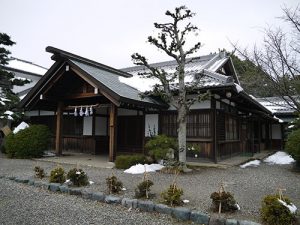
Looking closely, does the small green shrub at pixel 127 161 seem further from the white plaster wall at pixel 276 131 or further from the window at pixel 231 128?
the white plaster wall at pixel 276 131

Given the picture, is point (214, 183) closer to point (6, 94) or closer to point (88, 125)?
point (88, 125)

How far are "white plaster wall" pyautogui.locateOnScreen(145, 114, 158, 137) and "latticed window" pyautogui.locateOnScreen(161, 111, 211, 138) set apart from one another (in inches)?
15.0

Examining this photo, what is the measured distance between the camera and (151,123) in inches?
529

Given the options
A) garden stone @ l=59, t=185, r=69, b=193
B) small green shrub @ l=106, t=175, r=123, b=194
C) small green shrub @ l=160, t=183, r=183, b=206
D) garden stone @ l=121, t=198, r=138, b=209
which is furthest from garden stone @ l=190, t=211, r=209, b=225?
garden stone @ l=59, t=185, r=69, b=193

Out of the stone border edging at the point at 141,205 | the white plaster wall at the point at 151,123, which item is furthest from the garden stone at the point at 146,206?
the white plaster wall at the point at 151,123

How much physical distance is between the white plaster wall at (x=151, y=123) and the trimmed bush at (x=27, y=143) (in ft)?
16.6

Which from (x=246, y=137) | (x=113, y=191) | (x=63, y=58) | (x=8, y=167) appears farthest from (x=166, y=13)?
(x=246, y=137)

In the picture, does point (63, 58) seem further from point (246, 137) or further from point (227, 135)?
point (246, 137)

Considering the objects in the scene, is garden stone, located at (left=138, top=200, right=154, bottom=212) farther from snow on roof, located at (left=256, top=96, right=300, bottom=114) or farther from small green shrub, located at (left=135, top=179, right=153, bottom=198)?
snow on roof, located at (left=256, top=96, right=300, bottom=114)

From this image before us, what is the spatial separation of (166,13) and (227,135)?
711cm

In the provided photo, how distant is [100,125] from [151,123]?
4.03 meters

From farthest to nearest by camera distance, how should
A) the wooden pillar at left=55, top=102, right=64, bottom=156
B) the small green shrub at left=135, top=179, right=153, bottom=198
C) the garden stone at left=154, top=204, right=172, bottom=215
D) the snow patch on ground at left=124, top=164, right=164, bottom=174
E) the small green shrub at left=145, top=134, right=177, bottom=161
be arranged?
1. the wooden pillar at left=55, top=102, right=64, bottom=156
2. the small green shrub at left=145, top=134, right=177, bottom=161
3. the snow patch on ground at left=124, top=164, right=164, bottom=174
4. the small green shrub at left=135, top=179, right=153, bottom=198
5. the garden stone at left=154, top=204, right=172, bottom=215

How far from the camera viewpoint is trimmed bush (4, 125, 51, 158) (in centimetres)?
1327

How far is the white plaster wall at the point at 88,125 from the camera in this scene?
15805 mm
